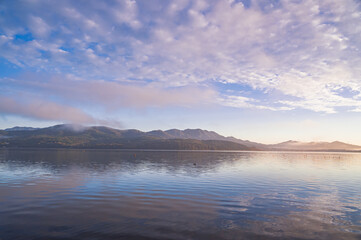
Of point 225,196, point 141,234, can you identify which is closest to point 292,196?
point 225,196

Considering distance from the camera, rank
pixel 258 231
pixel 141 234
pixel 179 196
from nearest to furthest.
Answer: pixel 141 234
pixel 258 231
pixel 179 196

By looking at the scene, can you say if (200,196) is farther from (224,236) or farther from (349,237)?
(349,237)

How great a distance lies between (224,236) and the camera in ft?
55.6

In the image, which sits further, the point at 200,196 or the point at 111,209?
the point at 200,196

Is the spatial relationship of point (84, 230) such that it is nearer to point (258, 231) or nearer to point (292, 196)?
point (258, 231)

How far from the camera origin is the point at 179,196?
30.7 meters

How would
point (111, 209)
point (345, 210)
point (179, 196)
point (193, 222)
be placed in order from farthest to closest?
1. point (179, 196)
2. point (345, 210)
3. point (111, 209)
4. point (193, 222)

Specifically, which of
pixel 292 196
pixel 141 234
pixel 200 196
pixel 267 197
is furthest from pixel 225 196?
pixel 141 234

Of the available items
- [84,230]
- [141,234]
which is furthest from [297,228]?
[84,230]

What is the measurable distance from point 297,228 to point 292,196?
48.8 ft

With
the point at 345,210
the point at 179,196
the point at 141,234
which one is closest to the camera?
the point at 141,234

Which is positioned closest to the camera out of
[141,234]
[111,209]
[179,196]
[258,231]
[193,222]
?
[141,234]

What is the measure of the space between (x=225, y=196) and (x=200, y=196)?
3.71m

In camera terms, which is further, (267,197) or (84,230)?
(267,197)
